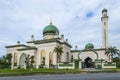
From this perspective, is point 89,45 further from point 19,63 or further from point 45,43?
point 19,63

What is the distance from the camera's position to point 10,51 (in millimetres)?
77875

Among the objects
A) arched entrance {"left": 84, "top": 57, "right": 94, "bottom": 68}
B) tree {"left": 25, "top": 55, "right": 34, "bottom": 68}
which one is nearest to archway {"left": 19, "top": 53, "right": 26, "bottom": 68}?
tree {"left": 25, "top": 55, "right": 34, "bottom": 68}

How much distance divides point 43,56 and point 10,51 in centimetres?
1406

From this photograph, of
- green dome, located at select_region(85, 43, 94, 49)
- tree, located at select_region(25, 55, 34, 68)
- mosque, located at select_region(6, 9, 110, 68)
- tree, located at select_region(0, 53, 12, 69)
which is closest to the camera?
tree, located at select_region(25, 55, 34, 68)

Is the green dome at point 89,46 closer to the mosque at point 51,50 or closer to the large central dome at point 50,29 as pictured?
the mosque at point 51,50

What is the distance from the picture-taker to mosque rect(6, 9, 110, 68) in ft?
224

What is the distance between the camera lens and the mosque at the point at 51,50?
68.2 metres

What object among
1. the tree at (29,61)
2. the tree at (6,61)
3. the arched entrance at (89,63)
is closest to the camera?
the arched entrance at (89,63)

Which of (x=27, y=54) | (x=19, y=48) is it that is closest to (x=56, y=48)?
(x=27, y=54)

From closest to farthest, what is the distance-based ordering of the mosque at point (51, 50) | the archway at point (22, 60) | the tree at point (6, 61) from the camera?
the mosque at point (51, 50) → the tree at point (6, 61) → the archway at point (22, 60)

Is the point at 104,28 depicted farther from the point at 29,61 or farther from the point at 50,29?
the point at 29,61

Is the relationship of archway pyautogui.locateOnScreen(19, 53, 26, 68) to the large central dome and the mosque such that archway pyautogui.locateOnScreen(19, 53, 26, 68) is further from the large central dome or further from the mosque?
the large central dome

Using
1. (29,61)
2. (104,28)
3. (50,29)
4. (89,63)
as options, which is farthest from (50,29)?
(104,28)

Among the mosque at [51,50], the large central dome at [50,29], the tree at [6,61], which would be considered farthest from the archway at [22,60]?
the large central dome at [50,29]
